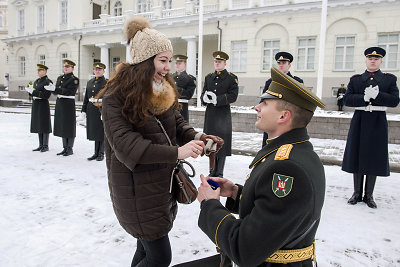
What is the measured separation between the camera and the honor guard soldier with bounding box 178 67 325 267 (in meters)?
1.27

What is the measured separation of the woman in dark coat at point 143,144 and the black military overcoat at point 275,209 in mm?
551

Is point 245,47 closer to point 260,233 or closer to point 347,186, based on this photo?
point 347,186

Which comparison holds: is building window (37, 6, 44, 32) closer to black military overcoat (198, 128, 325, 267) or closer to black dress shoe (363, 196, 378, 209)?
black dress shoe (363, 196, 378, 209)

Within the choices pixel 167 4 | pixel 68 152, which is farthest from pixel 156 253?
pixel 167 4

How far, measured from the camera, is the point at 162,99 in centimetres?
204

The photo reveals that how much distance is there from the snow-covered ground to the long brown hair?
1.65 m

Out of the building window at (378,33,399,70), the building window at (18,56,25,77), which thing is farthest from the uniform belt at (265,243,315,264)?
the building window at (18,56,25,77)

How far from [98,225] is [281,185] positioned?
9.70 feet

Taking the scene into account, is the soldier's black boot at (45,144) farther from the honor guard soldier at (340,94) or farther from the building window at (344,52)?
the building window at (344,52)

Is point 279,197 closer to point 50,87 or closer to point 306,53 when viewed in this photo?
point 50,87

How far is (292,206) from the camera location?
126 centimetres

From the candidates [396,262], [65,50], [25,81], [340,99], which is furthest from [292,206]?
[25,81]

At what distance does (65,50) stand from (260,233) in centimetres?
3088

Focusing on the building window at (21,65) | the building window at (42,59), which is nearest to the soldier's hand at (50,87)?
the building window at (42,59)
